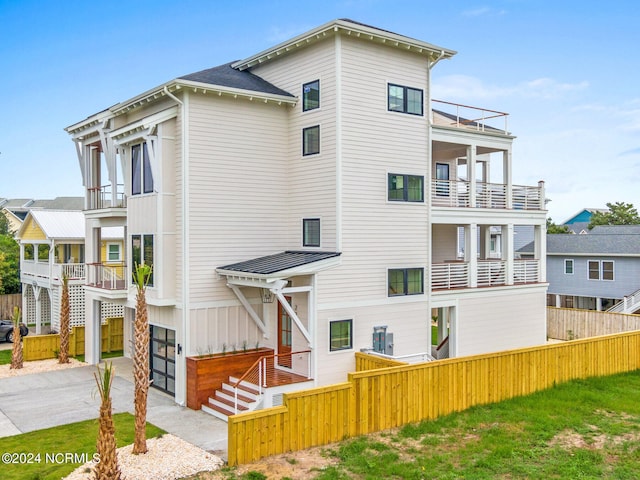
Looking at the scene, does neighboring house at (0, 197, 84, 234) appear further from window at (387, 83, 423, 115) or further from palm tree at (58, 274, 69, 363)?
window at (387, 83, 423, 115)

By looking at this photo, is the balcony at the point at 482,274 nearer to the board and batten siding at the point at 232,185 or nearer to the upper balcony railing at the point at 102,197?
the board and batten siding at the point at 232,185

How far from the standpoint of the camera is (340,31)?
16.0 metres

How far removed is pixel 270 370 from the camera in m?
16.5

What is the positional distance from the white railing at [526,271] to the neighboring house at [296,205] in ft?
11.2

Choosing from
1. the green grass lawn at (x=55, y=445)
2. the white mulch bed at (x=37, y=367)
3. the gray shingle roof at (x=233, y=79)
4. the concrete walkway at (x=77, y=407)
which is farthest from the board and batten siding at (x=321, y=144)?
the white mulch bed at (x=37, y=367)

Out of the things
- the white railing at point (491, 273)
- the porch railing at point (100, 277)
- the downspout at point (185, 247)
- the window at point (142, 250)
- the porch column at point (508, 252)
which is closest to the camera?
the downspout at point (185, 247)

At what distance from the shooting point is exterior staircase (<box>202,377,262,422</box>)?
1442cm

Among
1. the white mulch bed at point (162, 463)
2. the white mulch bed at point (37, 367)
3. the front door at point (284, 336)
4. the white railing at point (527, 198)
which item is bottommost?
the white mulch bed at point (37, 367)

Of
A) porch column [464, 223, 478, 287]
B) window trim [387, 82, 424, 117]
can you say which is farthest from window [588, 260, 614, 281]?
window trim [387, 82, 424, 117]

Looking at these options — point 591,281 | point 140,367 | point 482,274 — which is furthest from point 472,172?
point 591,281

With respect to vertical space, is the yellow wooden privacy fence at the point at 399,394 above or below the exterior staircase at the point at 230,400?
above

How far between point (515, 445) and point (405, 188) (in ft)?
29.0

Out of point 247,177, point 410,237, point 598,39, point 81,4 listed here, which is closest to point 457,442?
point 410,237

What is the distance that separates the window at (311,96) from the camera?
1700cm
